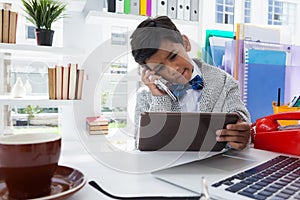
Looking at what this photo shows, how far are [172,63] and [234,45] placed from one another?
2.47 feet

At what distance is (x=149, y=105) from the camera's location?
1005 mm

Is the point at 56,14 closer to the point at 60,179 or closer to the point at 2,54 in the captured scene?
the point at 2,54

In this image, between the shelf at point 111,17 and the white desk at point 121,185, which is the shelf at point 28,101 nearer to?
the shelf at point 111,17

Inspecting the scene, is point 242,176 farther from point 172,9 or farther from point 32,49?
point 172,9

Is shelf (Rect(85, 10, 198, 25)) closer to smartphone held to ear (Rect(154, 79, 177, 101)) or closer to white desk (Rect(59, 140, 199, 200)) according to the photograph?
smartphone held to ear (Rect(154, 79, 177, 101))

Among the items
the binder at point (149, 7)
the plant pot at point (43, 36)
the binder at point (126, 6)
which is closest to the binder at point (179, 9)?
the binder at point (149, 7)

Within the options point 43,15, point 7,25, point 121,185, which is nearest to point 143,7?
point 43,15

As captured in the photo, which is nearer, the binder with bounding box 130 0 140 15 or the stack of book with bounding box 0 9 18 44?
the stack of book with bounding box 0 9 18 44

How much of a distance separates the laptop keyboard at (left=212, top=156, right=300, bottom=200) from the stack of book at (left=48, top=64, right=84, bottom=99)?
39.8 inches

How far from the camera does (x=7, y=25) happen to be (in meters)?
1.20

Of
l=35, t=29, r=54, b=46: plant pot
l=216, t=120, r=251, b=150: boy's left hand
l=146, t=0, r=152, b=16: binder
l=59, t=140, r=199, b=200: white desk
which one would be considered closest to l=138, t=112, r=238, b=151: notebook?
l=216, t=120, r=251, b=150: boy's left hand

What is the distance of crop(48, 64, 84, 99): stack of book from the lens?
4.24 ft

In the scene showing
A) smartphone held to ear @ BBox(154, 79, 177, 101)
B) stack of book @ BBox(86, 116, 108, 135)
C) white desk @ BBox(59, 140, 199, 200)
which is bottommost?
stack of book @ BBox(86, 116, 108, 135)

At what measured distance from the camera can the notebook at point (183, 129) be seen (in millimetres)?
558
